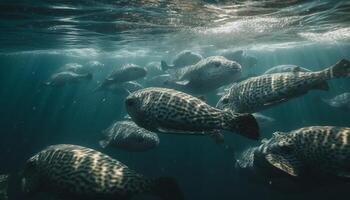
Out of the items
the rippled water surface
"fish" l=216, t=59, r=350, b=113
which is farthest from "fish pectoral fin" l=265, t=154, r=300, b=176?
the rippled water surface

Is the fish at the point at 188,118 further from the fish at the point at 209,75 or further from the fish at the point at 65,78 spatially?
the fish at the point at 65,78

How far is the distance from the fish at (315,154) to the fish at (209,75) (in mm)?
4318

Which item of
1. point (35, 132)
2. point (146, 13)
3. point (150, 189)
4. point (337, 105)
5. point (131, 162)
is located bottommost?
point (35, 132)

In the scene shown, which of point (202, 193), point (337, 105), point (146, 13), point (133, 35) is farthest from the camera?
point (133, 35)

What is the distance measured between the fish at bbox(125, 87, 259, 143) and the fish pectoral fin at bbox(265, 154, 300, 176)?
1085 mm

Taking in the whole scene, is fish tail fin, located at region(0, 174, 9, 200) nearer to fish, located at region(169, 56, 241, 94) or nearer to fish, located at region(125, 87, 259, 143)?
fish, located at region(125, 87, 259, 143)

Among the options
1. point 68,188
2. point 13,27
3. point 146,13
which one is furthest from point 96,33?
point 68,188

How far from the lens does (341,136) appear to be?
20.5ft

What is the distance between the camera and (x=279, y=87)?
704 centimetres

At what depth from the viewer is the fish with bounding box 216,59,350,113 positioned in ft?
22.4

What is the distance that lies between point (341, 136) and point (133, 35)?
19730mm

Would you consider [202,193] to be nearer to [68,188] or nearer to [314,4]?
[314,4]

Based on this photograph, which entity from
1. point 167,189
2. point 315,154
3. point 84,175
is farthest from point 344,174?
point 84,175

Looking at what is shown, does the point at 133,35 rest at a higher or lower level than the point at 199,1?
lower
